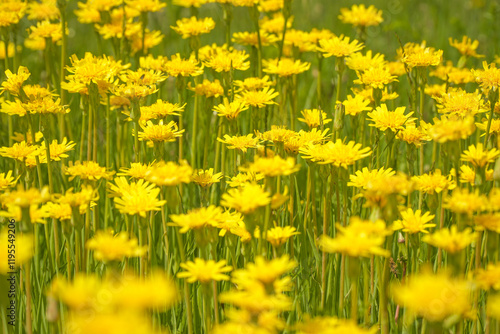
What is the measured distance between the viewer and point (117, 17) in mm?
3207

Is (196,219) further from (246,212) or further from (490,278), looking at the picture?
(490,278)

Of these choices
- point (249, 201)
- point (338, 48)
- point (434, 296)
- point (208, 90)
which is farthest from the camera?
point (338, 48)

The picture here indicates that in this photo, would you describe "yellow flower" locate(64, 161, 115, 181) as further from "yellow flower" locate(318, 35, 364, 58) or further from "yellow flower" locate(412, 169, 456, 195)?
"yellow flower" locate(318, 35, 364, 58)

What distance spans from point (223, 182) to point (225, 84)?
0.40m

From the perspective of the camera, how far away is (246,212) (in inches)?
61.1

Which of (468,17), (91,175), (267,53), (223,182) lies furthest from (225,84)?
(468,17)

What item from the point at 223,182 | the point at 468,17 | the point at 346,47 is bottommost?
the point at 223,182

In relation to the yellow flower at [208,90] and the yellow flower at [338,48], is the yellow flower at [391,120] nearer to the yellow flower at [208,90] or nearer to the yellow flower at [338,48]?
the yellow flower at [338,48]

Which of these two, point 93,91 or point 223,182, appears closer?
point 93,91

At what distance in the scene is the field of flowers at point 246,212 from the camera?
128 cm

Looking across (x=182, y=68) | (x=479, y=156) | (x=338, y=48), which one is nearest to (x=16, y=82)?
(x=182, y=68)

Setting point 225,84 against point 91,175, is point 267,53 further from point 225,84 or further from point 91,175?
point 91,175

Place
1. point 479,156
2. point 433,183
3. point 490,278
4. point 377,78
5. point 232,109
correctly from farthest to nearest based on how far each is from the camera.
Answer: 1. point 377,78
2. point 232,109
3. point 433,183
4. point 479,156
5. point 490,278

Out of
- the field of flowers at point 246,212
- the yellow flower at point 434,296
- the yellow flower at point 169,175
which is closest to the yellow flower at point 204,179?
the field of flowers at point 246,212
